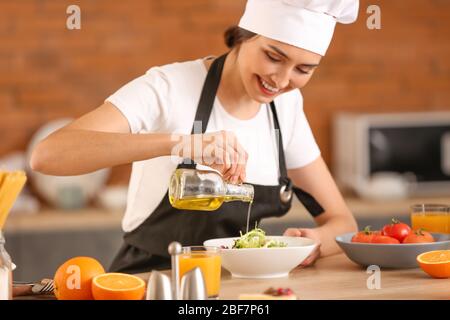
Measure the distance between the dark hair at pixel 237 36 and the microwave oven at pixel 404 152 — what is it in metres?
1.99

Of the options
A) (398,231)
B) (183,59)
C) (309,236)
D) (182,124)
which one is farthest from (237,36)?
(183,59)

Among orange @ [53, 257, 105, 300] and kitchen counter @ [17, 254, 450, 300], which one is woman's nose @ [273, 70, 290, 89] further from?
orange @ [53, 257, 105, 300]

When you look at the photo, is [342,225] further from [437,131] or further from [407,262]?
[437,131]

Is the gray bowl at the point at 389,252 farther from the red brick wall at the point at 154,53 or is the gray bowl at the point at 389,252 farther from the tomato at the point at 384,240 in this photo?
the red brick wall at the point at 154,53

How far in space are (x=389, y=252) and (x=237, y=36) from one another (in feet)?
2.54

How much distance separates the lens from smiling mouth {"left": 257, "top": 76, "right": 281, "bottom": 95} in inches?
87.3

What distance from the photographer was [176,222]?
92.7 inches

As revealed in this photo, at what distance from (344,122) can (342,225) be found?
2.13 meters

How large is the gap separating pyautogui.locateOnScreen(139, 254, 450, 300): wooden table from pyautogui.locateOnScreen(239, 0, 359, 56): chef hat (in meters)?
0.60

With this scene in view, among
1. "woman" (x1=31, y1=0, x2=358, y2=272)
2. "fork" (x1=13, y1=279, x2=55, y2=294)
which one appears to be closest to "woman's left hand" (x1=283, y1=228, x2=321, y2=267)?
"woman" (x1=31, y1=0, x2=358, y2=272)

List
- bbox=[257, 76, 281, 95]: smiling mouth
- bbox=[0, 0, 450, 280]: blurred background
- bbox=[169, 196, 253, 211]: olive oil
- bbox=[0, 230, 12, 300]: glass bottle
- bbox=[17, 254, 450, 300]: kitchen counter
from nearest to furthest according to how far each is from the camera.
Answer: bbox=[0, 230, 12, 300]: glass bottle → bbox=[17, 254, 450, 300]: kitchen counter → bbox=[169, 196, 253, 211]: olive oil → bbox=[257, 76, 281, 95]: smiling mouth → bbox=[0, 0, 450, 280]: blurred background

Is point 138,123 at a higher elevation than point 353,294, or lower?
higher
